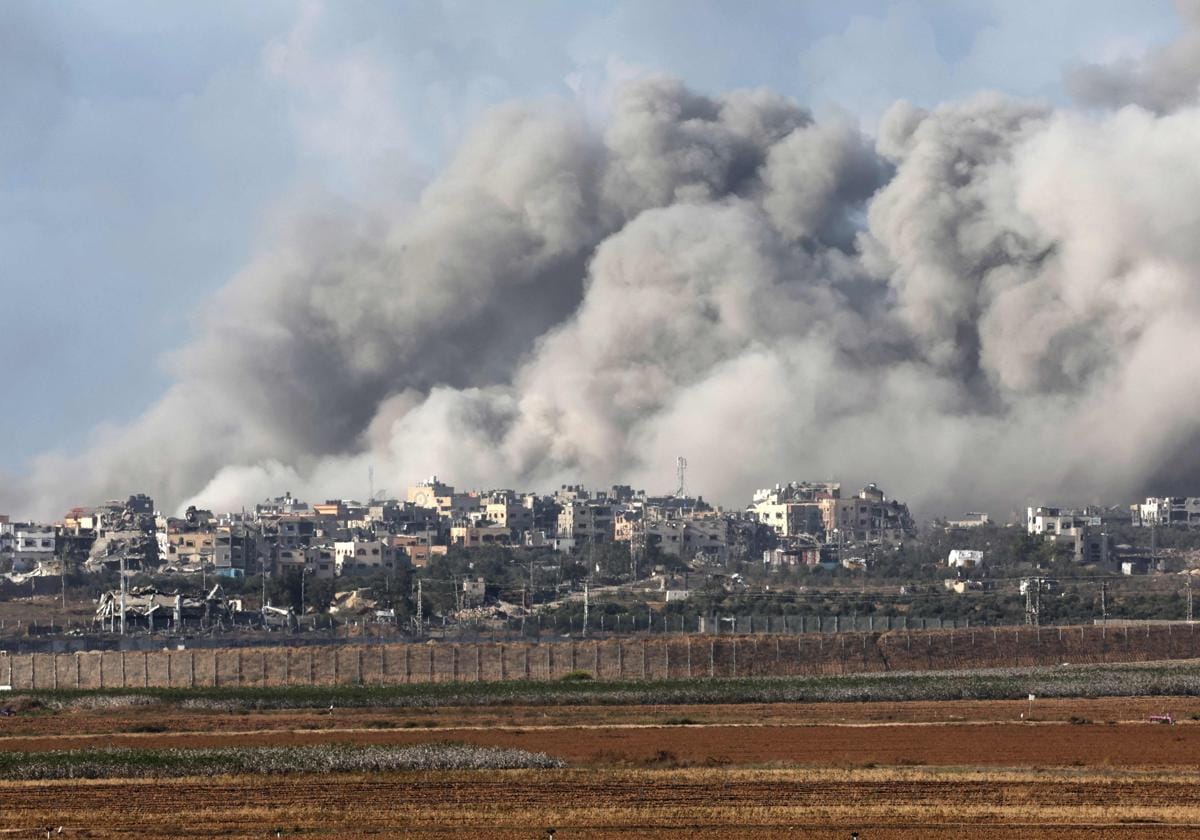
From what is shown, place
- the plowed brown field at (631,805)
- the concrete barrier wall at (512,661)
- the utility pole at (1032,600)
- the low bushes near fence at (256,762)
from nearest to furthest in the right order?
the plowed brown field at (631,805) < the low bushes near fence at (256,762) < the concrete barrier wall at (512,661) < the utility pole at (1032,600)

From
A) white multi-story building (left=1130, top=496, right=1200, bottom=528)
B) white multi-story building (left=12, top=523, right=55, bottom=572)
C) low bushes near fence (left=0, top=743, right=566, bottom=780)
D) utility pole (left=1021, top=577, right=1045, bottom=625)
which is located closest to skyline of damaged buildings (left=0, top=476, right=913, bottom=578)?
white multi-story building (left=12, top=523, right=55, bottom=572)

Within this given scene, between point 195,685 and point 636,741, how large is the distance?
60.1ft

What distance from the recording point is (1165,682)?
45.7m

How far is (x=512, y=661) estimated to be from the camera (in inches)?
2013

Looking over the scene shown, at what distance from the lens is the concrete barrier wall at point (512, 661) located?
50125 millimetres

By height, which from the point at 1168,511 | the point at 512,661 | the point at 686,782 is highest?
the point at 1168,511

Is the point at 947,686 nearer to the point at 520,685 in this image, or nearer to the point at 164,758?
the point at 520,685

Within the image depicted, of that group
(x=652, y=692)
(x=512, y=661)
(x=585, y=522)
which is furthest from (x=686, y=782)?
(x=585, y=522)

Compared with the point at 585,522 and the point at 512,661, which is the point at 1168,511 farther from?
the point at 512,661

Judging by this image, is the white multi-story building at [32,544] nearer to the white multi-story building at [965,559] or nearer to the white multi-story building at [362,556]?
the white multi-story building at [362,556]

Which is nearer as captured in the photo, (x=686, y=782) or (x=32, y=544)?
(x=686, y=782)

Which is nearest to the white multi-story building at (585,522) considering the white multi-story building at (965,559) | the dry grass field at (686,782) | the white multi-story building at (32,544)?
the white multi-story building at (965,559)

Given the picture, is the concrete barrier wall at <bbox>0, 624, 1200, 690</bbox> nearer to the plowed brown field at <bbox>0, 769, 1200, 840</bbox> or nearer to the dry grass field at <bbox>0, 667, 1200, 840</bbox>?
the dry grass field at <bbox>0, 667, 1200, 840</bbox>

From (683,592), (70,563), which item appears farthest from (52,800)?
(70,563)
